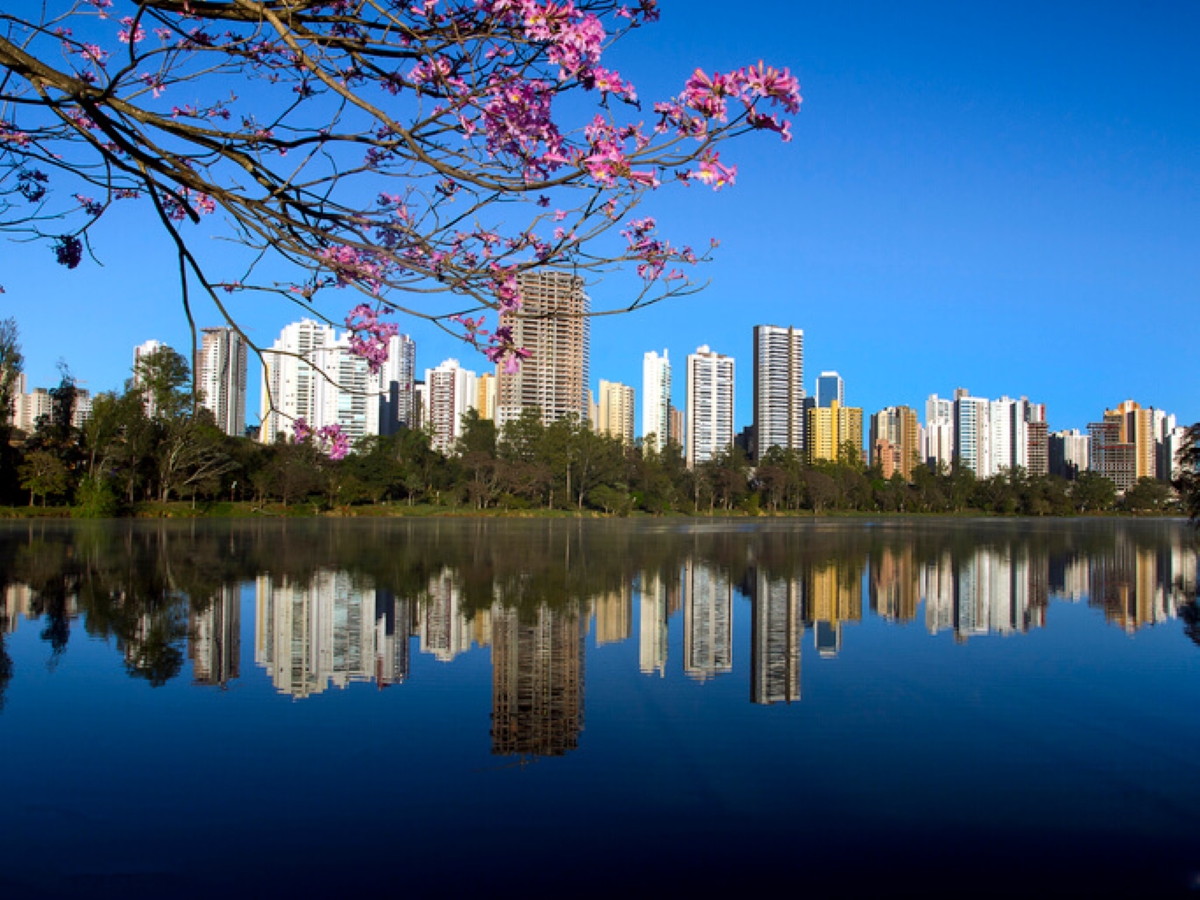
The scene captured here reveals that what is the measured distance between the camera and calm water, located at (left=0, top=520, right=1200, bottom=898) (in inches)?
123

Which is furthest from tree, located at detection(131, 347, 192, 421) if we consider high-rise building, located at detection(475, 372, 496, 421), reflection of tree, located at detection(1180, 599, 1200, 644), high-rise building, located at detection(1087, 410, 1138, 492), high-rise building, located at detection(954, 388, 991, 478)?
high-rise building, located at detection(1087, 410, 1138, 492)

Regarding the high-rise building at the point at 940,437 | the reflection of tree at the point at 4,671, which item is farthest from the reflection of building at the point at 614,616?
the high-rise building at the point at 940,437

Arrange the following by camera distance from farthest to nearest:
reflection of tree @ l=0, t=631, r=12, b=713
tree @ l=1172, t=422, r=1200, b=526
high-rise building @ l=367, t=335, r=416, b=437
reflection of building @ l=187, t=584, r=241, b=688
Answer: high-rise building @ l=367, t=335, r=416, b=437
tree @ l=1172, t=422, r=1200, b=526
reflection of building @ l=187, t=584, r=241, b=688
reflection of tree @ l=0, t=631, r=12, b=713

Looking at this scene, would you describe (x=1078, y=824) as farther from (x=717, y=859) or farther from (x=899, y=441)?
(x=899, y=441)

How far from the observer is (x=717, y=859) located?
10.5ft

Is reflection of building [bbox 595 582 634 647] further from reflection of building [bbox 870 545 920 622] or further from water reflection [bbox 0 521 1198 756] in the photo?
reflection of building [bbox 870 545 920 622]

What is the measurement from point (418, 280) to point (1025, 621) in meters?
8.44

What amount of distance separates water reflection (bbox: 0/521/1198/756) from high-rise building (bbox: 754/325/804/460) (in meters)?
86.8

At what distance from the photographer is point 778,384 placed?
106m

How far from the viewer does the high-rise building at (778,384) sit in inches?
4145

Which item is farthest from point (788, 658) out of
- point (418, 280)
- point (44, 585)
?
point (44, 585)

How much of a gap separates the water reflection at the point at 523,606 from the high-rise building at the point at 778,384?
86.8 m

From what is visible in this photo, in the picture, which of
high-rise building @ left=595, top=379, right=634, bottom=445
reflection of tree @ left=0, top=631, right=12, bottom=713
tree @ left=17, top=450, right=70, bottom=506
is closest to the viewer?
reflection of tree @ left=0, top=631, right=12, bottom=713

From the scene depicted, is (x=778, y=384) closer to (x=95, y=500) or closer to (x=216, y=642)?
(x=95, y=500)
